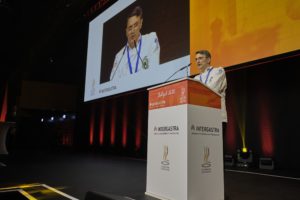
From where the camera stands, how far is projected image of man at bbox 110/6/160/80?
451cm

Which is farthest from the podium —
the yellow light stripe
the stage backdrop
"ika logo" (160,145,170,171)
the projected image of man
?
the projected image of man

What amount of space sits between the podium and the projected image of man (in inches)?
101

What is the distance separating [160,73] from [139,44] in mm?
883

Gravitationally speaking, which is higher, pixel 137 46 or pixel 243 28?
pixel 137 46

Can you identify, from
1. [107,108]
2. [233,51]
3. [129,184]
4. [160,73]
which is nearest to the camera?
[129,184]

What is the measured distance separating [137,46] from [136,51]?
0.30ft

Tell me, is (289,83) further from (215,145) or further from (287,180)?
(215,145)

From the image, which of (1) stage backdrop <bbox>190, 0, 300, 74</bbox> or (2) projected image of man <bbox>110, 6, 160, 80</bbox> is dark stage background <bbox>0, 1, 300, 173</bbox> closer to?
(1) stage backdrop <bbox>190, 0, 300, 74</bbox>

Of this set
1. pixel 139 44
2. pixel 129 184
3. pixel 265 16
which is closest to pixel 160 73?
pixel 139 44

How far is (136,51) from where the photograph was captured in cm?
485

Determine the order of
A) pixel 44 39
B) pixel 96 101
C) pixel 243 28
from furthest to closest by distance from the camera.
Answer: pixel 44 39 → pixel 96 101 → pixel 243 28

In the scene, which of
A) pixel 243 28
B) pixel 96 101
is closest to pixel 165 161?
pixel 243 28

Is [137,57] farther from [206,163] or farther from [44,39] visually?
[44,39]

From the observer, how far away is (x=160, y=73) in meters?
4.23
